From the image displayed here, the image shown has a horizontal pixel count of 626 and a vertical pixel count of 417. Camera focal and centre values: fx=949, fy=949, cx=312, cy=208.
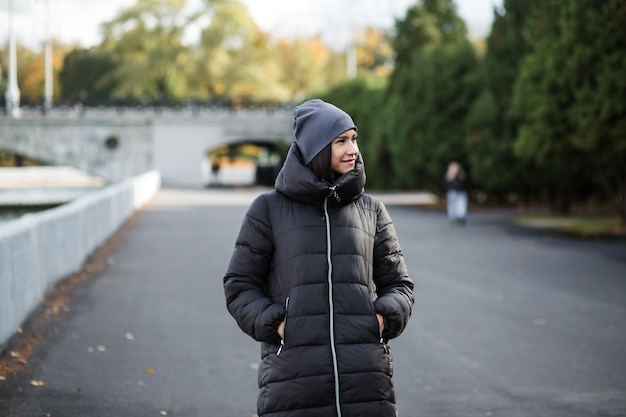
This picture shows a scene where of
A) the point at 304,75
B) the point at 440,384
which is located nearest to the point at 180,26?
the point at 304,75

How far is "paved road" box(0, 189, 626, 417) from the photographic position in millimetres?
6559

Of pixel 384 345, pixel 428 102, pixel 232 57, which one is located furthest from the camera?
pixel 232 57

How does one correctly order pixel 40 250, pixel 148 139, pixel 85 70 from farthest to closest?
pixel 85 70, pixel 148 139, pixel 40 250

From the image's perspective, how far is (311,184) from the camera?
11.5 feet

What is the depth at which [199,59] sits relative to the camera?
242ft

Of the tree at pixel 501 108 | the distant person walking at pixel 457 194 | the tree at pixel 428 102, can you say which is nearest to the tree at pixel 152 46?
the tree at pixel 428 102

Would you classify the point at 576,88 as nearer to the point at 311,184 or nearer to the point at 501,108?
the point at 501,108

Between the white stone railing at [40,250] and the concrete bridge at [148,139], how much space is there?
42.2 metres

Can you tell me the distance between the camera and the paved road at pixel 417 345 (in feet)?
21.5

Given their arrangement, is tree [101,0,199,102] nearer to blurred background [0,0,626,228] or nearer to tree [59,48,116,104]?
blurred background [0,0,626,228]

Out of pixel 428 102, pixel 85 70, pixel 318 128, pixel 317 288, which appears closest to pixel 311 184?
pixel 318 128

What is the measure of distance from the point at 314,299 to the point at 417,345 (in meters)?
5.41

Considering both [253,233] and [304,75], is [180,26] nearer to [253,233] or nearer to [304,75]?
[304,75]

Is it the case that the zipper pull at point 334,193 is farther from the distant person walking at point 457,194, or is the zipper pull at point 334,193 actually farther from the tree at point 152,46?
the tree at point 152,46
